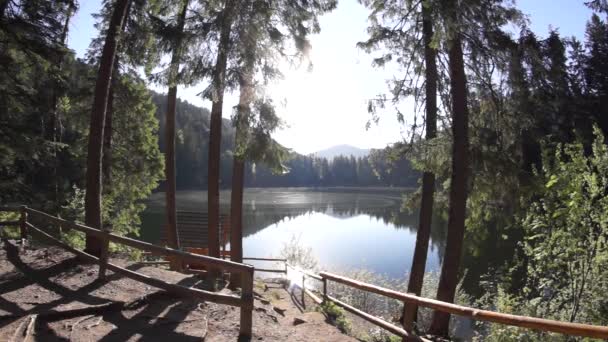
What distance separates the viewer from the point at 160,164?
65.3 feet

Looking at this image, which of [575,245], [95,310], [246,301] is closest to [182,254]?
[246,301]

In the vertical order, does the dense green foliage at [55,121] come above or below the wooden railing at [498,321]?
above

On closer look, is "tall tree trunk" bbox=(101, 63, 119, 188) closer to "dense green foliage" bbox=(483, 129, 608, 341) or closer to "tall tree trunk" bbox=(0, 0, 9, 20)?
"tall tree trunk" bbox=(0, 0, 9, 20)

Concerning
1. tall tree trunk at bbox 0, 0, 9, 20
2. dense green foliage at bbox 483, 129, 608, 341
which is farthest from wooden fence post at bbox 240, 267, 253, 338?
tall tree trunk at bbox 0, 0, 9, 20

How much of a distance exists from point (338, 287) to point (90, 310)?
11760 mm

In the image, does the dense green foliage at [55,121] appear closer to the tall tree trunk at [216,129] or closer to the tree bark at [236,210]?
the tall tree trunk at [216,129]

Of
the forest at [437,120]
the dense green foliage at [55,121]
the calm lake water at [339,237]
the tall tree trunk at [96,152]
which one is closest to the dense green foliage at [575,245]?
the forest at [437,120]

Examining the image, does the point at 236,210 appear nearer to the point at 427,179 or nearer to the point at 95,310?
the point at 427,179

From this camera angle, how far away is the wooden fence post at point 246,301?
507 cm

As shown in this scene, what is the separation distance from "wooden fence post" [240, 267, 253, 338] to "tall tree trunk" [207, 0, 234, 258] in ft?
16.4

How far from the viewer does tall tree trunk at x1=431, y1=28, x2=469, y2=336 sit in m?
8.36

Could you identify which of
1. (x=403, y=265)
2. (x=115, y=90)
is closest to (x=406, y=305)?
(x=115, y=90)

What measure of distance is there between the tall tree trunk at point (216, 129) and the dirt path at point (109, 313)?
3232 millimetres

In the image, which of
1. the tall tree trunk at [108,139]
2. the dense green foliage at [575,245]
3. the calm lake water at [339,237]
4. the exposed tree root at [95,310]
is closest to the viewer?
the exposed tree root at [95,310]
